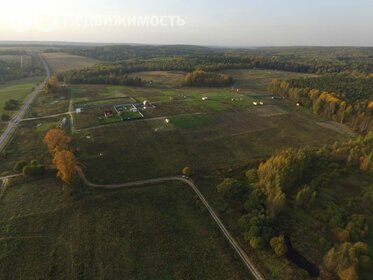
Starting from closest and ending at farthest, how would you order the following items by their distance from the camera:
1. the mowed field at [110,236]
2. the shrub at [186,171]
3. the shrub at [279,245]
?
the mowed field at [110,236]
the shrub at [279,245]
the shrub at [186,171]

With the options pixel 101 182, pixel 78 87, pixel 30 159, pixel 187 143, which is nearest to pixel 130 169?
pixel 101 182

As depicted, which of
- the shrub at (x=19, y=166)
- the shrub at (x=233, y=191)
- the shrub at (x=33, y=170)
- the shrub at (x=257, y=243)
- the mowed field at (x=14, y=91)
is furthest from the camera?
the mowed field at (x=14, y=91)

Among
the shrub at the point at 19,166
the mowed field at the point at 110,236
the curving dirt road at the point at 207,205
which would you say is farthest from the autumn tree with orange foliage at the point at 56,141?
the mowed field at the point at 110,236

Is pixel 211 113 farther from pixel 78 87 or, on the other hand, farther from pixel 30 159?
pixel 78 87

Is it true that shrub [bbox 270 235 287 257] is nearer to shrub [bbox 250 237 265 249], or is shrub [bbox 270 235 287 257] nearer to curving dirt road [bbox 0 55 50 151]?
shrub [bbox 250 237 265 249]

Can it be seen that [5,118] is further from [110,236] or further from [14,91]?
[110,236]

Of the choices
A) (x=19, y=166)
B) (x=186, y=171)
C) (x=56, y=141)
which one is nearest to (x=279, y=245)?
(x=186, y=171)

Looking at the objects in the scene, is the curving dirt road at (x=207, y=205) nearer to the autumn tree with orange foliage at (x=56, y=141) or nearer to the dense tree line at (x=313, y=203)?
the dense tree line at (x=313, y=203)
